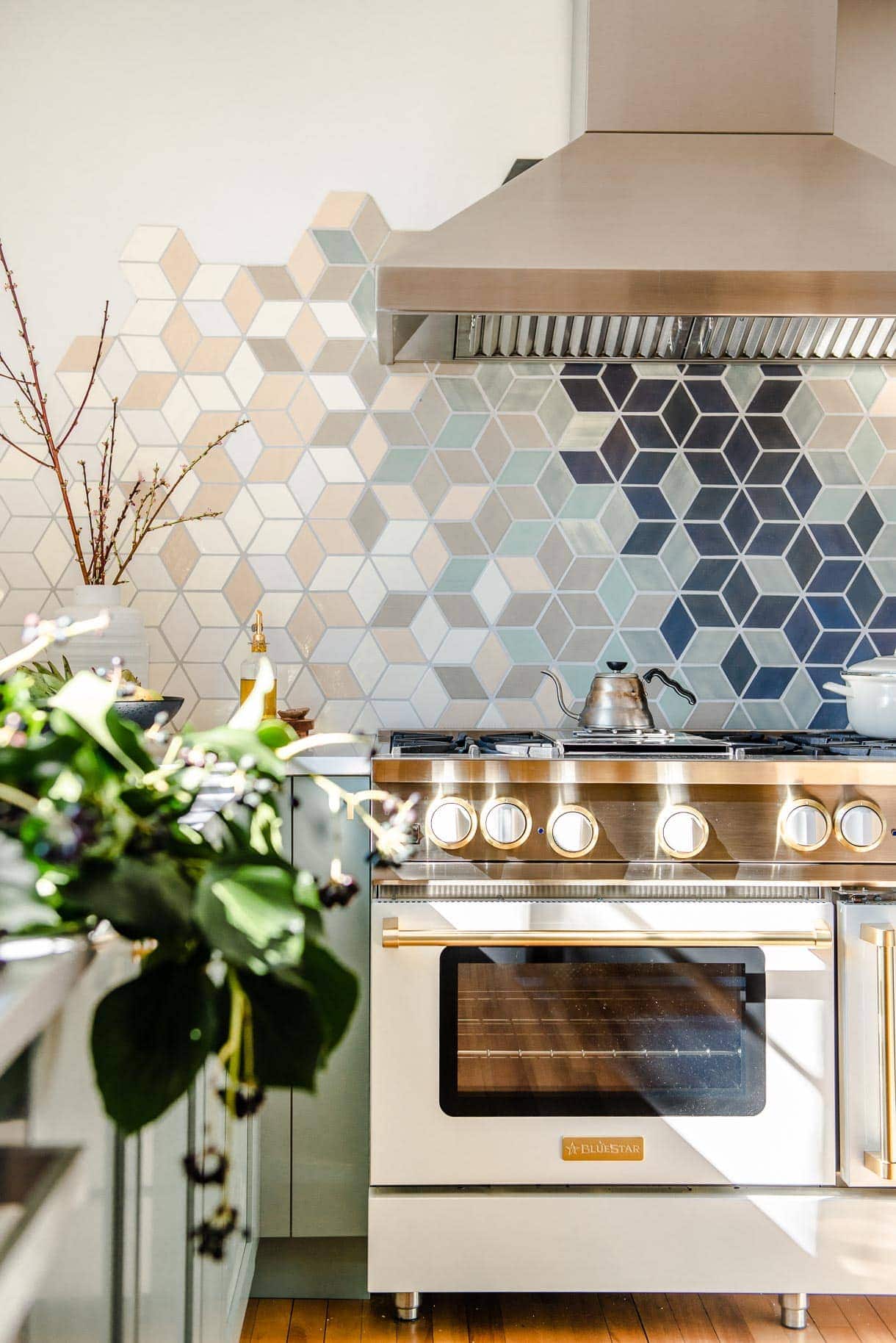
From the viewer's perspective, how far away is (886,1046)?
1616 millimetres

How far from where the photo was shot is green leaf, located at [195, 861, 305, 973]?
477mm

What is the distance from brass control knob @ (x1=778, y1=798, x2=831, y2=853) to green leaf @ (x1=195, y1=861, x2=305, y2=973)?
4.23 ft

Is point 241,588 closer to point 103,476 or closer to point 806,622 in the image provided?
point 103,476

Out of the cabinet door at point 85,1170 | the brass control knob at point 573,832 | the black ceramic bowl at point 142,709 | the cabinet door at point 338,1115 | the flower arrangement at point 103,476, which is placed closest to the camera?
the cabinet door at point 85,1170

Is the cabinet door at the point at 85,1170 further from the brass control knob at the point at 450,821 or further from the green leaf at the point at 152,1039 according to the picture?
the brass control knob at the point at 450,821

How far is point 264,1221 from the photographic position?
69.4 inches

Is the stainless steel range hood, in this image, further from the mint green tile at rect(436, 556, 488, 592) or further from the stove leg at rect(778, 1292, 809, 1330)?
the stove leg at rect(778, 1292, 809, 1330)

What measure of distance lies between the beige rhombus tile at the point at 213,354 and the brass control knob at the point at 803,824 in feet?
4.91

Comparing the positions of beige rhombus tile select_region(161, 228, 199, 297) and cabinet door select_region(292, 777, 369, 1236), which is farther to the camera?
beige rhombus tile select_region(161, 228, 199, 297)

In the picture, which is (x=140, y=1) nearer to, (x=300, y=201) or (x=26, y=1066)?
(x=300, y=201)

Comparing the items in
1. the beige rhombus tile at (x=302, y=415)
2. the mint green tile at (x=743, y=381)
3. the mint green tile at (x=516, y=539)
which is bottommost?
the mint green tile at (x=516, y=539)

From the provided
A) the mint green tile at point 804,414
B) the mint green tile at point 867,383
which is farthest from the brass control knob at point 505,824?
the mint green tile at point 867,383

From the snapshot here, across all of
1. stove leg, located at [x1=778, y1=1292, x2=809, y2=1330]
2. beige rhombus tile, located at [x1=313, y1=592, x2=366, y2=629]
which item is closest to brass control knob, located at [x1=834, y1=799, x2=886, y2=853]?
stove leg, located at [x1=778, y1=1292, x2=809, y2=1330]

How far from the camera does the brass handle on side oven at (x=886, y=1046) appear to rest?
1602 mm
